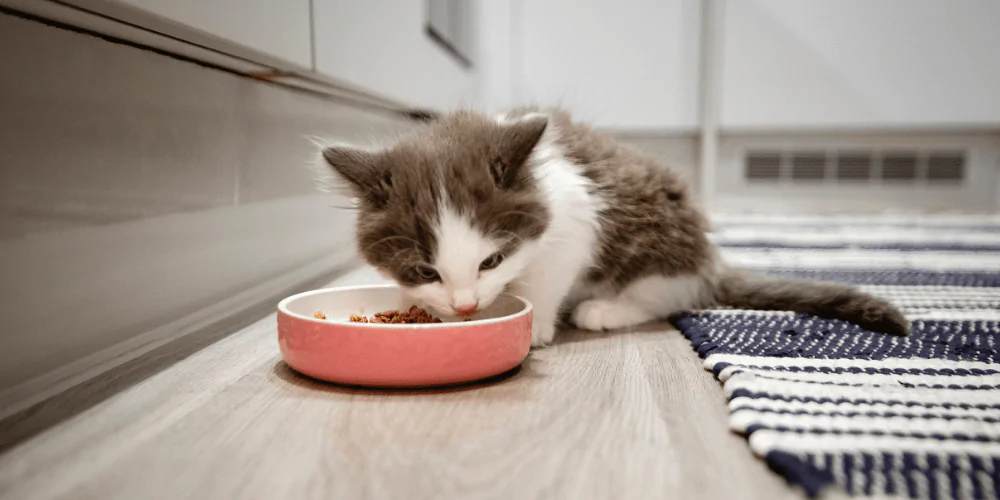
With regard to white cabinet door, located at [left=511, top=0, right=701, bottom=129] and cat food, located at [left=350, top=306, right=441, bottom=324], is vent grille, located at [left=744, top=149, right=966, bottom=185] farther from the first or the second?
cat food, located at [left=350, top=306, right=441, bottom=324]

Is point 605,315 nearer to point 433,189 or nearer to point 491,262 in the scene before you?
point 491,262

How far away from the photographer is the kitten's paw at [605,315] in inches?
52.6

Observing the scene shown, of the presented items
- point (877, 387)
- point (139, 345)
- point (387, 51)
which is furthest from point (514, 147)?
point (387, 51)

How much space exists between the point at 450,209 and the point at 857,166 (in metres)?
3.81

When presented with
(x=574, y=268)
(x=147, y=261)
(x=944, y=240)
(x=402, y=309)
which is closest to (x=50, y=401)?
(x=147, y=261)

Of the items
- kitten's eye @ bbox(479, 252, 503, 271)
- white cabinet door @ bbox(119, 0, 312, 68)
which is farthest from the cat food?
white cabinet door @ bbox(119, 0, 312, 68)

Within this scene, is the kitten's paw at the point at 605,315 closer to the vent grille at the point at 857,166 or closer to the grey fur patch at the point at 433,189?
the grey fur patch at the point at 433,189

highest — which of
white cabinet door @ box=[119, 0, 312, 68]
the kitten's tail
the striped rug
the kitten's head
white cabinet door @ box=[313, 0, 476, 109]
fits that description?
white cabinet door @ box=[313, 0, 476, 109]

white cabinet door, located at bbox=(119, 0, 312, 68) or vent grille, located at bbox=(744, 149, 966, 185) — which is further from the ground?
white cabinet door, located at bbox=(119, 0, 312, 68)

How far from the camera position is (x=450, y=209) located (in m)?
0.97

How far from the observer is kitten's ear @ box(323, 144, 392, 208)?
3.34 feet

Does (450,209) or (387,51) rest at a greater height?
(387,51)

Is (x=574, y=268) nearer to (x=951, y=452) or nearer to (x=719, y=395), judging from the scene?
(x=719, y=395)

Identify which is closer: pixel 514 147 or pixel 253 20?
pixel 514 147
